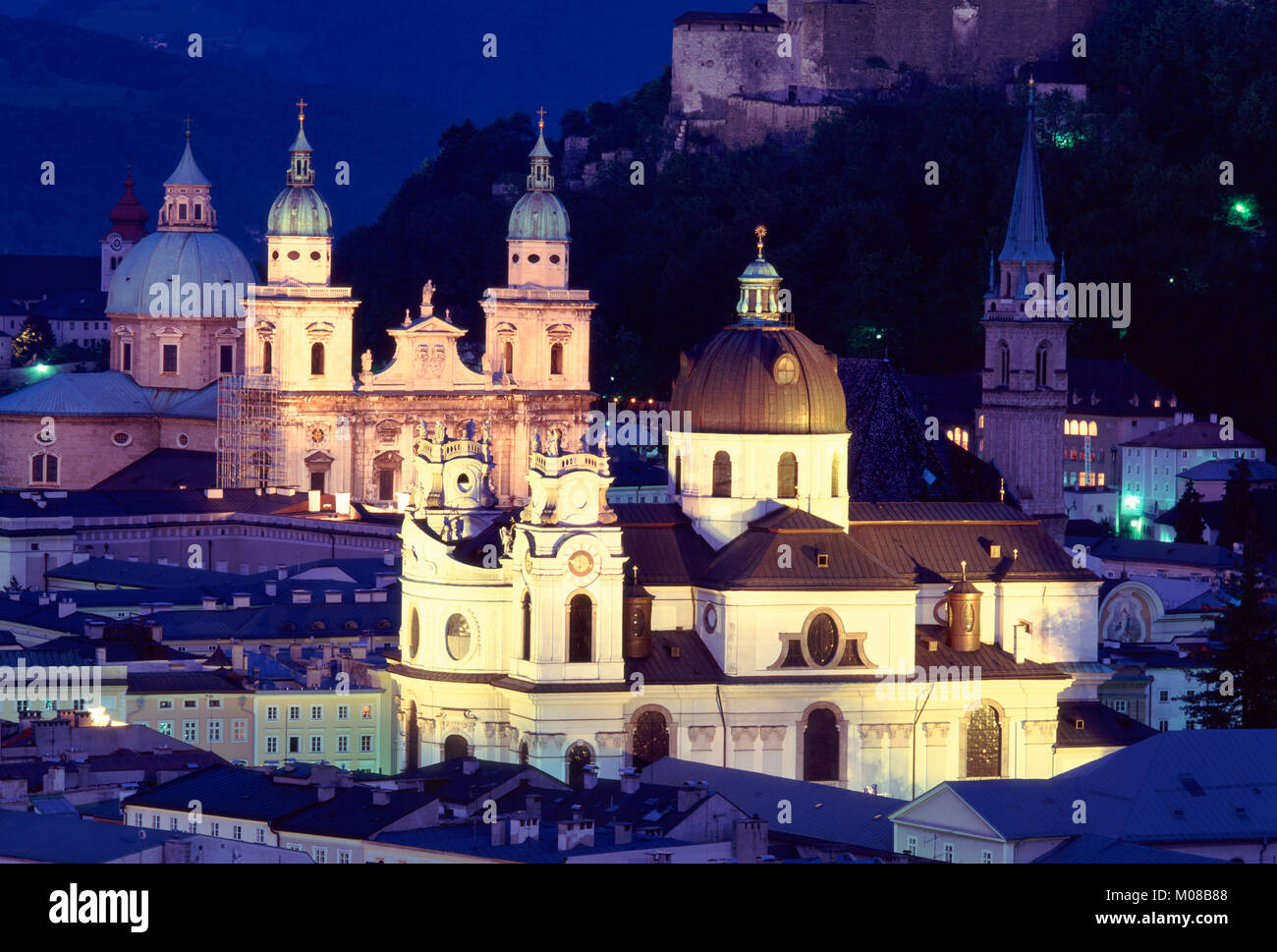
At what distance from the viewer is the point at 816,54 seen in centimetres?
13862

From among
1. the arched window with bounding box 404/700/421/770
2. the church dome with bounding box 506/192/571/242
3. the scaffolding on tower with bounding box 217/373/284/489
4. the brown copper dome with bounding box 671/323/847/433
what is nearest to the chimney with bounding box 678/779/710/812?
the arched window with bounding box 404/700/421/770

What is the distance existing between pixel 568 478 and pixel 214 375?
67177 mm

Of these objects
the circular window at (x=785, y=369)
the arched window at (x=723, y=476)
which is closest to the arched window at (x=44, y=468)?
the arched window at (x=723, y=476)

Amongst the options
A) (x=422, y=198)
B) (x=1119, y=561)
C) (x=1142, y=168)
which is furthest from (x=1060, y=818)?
(x=422, y=198)

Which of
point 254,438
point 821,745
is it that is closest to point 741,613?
point 821,745

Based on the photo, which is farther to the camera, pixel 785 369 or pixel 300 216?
pixel 300 216

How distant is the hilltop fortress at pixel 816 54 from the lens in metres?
135

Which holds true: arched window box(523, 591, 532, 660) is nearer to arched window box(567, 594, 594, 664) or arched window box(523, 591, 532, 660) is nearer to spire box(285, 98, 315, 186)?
arched window box(567, 594, 594, 664)

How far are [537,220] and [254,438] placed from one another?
1343 centimetres

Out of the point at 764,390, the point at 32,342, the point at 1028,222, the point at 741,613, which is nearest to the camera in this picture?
the point at 741,613

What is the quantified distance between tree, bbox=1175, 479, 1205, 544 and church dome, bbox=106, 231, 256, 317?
35.4 m

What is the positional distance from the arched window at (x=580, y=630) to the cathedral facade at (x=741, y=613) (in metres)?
0.04

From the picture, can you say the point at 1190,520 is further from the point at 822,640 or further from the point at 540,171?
the point at 822,640

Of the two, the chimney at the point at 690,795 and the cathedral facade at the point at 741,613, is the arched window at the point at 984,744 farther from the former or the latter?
the chimney at the point at 690,795
